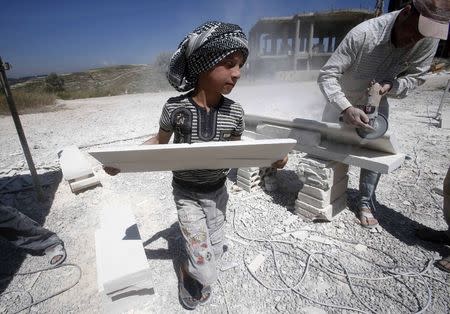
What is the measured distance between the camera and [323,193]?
9.45ft

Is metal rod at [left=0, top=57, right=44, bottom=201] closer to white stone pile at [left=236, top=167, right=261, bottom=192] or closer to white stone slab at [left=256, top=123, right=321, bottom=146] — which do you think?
white stone pile at [left=236, top=167, right=261, bottom=192]

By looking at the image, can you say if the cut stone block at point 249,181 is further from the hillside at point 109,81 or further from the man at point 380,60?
the hillside at point 109,81

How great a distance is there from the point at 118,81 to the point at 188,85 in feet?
86.8

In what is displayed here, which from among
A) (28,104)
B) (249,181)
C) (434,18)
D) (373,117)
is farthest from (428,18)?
(28,104)

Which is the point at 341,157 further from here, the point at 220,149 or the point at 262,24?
the point at 262,24

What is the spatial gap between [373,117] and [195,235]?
185 cm

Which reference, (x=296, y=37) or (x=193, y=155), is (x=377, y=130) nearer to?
(x=193, y=155)

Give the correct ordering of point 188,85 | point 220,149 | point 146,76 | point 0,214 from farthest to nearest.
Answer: point 146,76 < point 0,214 < point 188,85 < point 220,149

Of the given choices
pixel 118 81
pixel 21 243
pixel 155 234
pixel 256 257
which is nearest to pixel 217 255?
pixel 256 257

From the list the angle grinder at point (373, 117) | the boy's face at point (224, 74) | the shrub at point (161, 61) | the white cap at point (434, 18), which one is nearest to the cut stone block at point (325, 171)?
the angle grinder at point (373, 117)

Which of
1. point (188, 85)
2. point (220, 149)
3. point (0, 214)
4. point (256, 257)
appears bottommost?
point (256, 257)

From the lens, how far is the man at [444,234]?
7.73 feet

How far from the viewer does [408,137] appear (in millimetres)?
5684

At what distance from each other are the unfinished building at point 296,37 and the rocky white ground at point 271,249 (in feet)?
52.0
